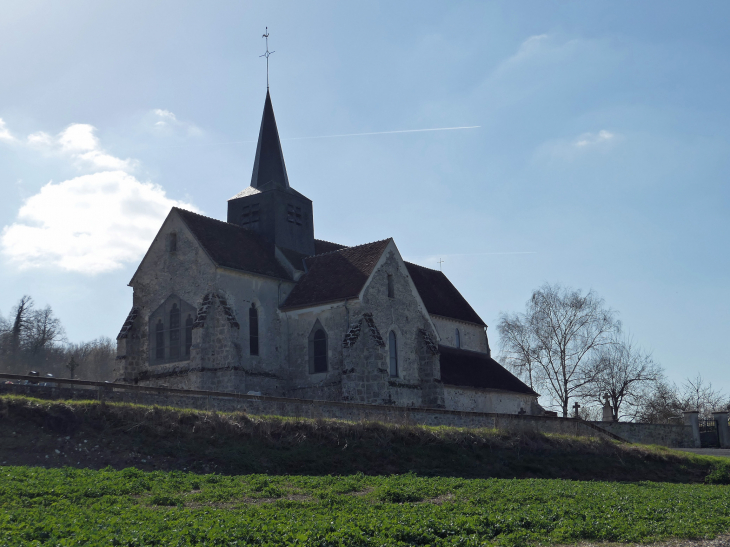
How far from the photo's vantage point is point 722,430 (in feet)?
111

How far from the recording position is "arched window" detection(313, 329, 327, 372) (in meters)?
30.1

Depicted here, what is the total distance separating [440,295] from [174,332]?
17.1 m

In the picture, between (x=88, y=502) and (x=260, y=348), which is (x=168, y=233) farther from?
(x=88, y=502)

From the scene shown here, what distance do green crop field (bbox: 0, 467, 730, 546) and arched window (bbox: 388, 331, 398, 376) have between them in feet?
49.1

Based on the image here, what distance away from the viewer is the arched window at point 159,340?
30.4 meters

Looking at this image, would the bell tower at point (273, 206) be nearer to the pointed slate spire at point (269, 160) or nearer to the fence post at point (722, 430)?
the pointed slate spire at point (269, 160)

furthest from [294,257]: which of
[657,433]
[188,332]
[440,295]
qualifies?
[657,433]

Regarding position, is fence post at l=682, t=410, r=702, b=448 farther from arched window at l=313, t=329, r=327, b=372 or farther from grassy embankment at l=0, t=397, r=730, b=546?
arched window at l=313, t=329, r=327, b=372

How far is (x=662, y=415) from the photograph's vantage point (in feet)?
164

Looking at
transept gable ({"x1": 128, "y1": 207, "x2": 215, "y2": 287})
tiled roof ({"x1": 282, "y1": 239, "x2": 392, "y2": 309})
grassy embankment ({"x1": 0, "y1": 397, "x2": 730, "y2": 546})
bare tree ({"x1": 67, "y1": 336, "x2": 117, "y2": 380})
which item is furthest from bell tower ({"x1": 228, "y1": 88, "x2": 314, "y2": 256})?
bare tree ({"x1": 67, "y1": 336, "x2": 117, "y2": 380})

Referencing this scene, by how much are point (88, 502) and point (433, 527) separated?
18.3ft

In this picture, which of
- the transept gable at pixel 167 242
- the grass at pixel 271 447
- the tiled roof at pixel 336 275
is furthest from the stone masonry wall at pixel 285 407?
the transept gable at pixel 167 242

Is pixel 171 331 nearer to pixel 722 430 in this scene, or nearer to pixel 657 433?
pixel 657 433

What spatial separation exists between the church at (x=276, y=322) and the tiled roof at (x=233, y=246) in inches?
2.8
